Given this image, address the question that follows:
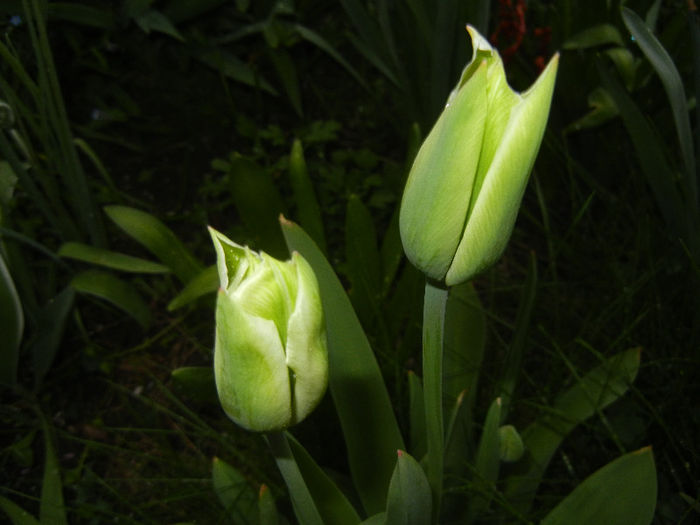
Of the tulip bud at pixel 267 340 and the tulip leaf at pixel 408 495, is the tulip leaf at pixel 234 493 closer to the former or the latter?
the tulip leaf at pixel 408 495

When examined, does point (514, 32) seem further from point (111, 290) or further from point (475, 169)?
point (475, 169)

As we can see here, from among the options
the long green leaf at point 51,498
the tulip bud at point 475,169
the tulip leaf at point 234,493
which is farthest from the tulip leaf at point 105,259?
the tulip bud at point 475,169

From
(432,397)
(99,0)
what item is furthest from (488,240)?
(99,0)

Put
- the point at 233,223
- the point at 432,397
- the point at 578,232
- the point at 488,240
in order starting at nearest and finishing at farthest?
the point at 488,240 < the point at 432,397 < the point at 578,232 < the point at 233,223

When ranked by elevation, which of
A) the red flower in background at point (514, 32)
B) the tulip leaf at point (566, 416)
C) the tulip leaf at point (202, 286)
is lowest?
the tulip leaf at point (566, 416)

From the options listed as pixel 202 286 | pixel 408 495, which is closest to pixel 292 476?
pixel 408 495

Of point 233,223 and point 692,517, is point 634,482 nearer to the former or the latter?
point 692,517

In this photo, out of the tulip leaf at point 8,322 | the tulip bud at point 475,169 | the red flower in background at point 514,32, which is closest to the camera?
the tulip bud at point 475,169
